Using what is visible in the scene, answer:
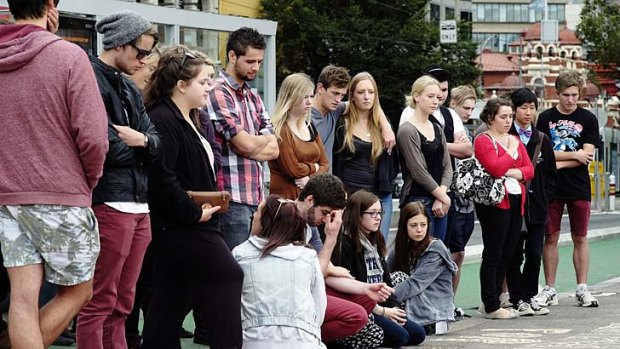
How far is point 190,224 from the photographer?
22.8ft

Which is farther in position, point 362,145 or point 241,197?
point 362,145

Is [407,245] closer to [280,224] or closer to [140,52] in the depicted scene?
[280,224]

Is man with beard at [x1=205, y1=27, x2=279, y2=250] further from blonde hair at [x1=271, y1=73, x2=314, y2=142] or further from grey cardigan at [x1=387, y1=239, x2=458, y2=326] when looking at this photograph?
grey cardigan at [x1=387, y1=239, x2=458, y2=326]

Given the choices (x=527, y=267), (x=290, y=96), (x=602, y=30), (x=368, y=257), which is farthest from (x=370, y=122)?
(x=602, y=30)

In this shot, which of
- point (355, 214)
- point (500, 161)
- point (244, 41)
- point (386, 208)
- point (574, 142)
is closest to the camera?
point (244, 41)

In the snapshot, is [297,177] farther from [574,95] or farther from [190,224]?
[574,95]

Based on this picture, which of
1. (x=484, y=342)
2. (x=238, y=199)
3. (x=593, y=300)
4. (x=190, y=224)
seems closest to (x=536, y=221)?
(x=593, y=300)

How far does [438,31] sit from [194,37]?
166 ft

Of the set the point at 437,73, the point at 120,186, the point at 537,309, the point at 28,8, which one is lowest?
the point at 537,309

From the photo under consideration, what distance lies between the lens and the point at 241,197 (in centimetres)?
812

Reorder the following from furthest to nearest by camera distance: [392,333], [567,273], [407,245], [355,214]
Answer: [567,273] → [407,245] → [355,214] → [392,333]

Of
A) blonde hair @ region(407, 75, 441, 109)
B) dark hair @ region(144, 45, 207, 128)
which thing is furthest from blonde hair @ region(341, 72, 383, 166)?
dark hair @ region(144, 45, 207, 128)

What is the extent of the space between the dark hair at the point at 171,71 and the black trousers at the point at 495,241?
418cm

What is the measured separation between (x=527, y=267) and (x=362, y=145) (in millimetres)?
2356
